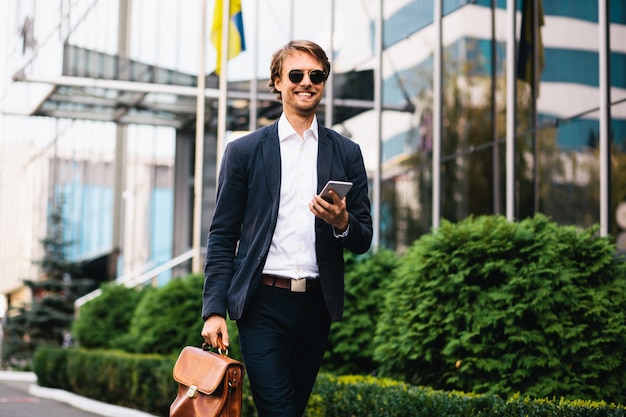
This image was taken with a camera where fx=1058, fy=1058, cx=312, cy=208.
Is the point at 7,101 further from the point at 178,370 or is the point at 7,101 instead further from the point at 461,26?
the point at 178,370

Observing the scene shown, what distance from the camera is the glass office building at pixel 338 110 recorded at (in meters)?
11.0

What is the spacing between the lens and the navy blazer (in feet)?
13.6

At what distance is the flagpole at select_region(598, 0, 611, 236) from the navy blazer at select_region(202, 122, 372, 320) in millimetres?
6252

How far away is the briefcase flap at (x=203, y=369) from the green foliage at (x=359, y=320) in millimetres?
5630

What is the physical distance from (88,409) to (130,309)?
15.1 feet

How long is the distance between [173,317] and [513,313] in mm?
8649

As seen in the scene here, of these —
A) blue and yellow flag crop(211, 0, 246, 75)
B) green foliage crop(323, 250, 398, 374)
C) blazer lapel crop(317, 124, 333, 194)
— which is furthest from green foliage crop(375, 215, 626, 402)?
blue and yellow flag crop(211, 0, 246, 75)

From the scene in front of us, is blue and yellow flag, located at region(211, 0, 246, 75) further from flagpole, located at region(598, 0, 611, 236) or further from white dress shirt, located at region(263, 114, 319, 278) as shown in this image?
white dress shirt, located at region(263, 114, 319, 278)

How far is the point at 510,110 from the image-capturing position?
12.3m

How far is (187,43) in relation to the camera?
25.3m

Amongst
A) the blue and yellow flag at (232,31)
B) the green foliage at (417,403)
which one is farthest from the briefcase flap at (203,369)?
the blue and yellow flag at (232,31)

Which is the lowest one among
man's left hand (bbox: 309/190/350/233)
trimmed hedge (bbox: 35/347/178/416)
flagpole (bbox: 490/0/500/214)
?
trimmed hedge (bbox: 35/347/178/416)

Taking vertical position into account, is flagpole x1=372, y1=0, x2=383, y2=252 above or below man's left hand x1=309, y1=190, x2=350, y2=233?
above

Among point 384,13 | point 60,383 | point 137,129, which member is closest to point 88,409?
point 60,383
